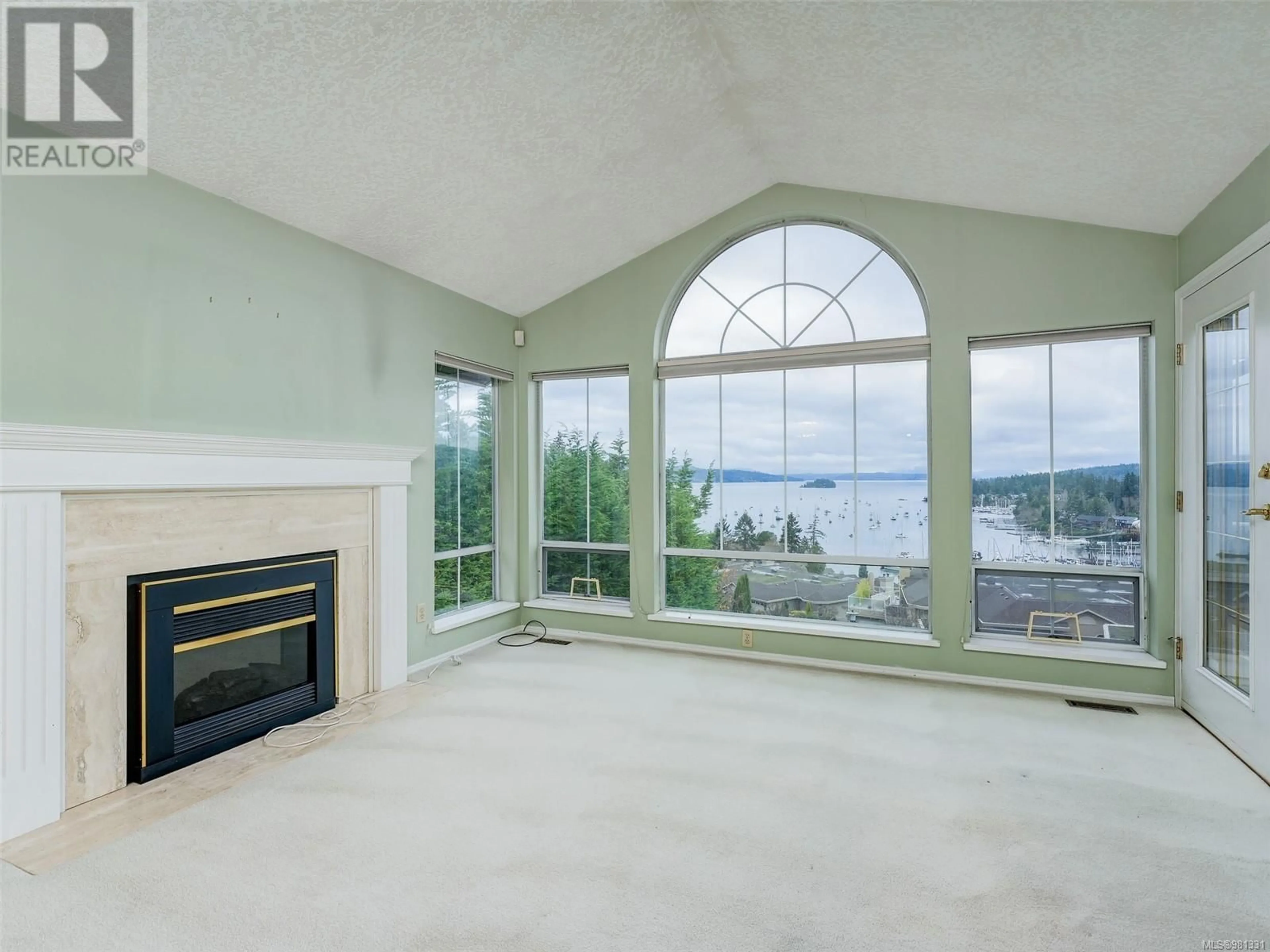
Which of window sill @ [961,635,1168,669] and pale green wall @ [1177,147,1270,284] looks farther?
window sill @ [961,635,1168,669]

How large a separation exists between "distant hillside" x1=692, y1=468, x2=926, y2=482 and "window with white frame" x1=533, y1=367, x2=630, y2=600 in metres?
0.65

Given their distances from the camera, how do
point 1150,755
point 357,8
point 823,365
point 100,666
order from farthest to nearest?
point 823,365 → point 1150,755 → point 100,666 → point 357,8

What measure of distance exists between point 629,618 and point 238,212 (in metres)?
3.27

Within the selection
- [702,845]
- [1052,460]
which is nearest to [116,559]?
[702,845]

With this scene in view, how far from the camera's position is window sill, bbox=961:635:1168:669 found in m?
→ 3.36

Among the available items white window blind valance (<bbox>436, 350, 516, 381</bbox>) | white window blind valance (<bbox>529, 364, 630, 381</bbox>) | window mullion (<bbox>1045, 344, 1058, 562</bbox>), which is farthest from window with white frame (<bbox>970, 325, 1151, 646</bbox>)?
white window blind valance (<bbox>436, 350, 516, 381</bbox>)

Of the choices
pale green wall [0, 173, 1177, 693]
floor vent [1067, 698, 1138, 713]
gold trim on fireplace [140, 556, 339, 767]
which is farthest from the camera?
floor vent [1067, 698, 1138, 713]

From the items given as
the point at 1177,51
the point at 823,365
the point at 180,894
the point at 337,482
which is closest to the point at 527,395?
the point at 337,482

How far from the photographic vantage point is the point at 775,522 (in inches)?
166

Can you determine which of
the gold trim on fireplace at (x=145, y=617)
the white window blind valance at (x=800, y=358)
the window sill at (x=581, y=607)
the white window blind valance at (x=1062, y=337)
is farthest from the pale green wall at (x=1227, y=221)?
the gold trim on fireplace at (x=145, y=617)

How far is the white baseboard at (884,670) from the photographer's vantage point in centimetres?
336

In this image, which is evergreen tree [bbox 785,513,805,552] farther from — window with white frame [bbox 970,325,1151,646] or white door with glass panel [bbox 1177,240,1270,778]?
white door with glass panel [bbox 1177,240,1270,778]

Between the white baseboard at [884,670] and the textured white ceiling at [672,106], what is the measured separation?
244 cm

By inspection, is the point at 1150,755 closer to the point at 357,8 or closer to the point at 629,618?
the point at 629,618
